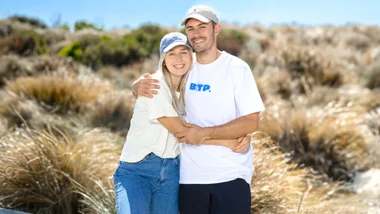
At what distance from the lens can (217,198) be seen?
3559 mm

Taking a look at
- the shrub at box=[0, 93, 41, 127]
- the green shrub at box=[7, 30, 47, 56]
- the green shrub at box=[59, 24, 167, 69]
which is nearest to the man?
the shrub at box=[0, 93, 41, 127]

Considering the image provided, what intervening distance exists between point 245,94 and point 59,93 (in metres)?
6.60

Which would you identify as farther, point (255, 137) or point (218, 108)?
point (255, 137)

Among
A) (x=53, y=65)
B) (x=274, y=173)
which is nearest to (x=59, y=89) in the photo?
(x=53, y=65)

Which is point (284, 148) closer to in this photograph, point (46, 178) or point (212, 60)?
point (46, 178)

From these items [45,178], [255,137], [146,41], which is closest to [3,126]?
[45,178]

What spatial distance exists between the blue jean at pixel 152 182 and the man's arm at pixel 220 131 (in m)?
0.24

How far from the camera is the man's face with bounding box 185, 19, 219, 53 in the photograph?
3.66 meters

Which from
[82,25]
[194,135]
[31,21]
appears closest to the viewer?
[194,135]

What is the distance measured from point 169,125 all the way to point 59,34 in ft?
81.4

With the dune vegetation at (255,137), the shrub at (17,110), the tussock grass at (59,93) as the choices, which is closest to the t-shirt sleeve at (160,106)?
the dune vegetation at (255,137)

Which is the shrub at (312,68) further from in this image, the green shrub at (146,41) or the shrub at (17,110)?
the green shrub at (146,41)

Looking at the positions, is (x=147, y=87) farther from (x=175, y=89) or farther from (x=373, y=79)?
(x=373, y=79)

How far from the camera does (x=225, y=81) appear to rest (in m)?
3.62
